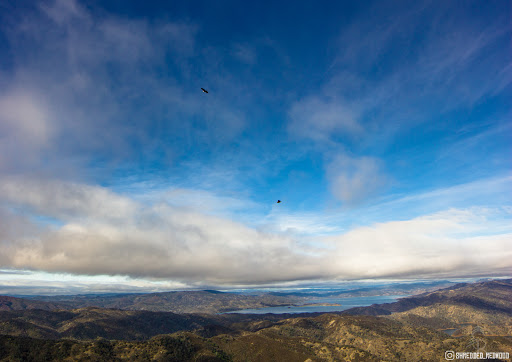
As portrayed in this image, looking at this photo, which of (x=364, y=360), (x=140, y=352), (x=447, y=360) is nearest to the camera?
(x=140, y=352)

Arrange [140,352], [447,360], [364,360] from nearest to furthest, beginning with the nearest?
1. [140,352]
2. [364,360]
3. [447,360]

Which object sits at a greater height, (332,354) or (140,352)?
(140,352)

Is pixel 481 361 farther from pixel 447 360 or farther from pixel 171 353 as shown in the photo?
pixel 171 353

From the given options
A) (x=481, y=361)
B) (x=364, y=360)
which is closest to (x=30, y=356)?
(x=364, y=360)

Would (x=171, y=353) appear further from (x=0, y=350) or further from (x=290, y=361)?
(x=0, y=350)

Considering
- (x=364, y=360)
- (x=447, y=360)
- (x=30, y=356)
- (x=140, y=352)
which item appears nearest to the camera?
(x=30, y=356)

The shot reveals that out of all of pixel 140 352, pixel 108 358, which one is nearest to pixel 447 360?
pixel 140 352

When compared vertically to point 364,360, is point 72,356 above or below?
above

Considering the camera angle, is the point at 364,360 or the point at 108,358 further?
the point at 364,360

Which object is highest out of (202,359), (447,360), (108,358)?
(108,358)
